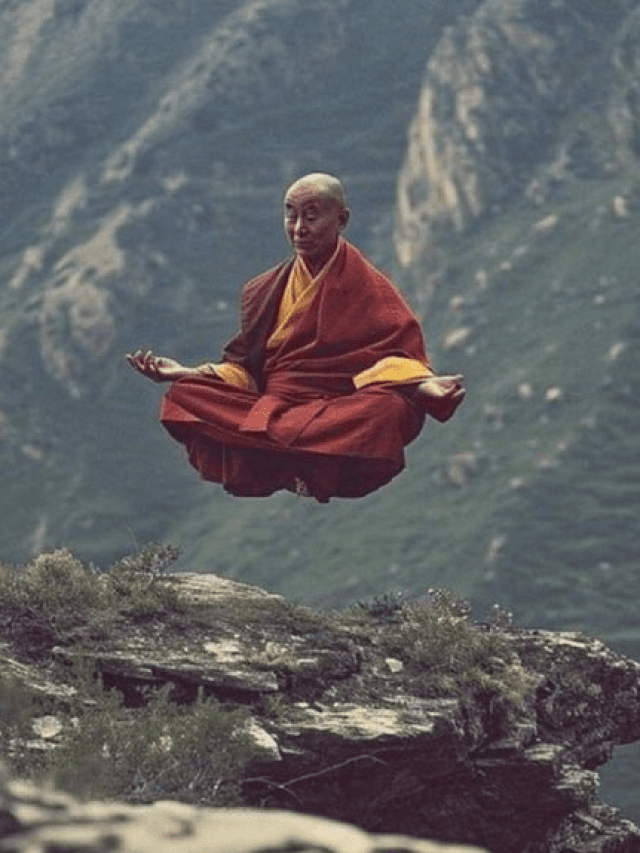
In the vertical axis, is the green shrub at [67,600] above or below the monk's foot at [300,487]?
below

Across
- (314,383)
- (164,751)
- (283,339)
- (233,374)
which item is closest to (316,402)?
(314,383)

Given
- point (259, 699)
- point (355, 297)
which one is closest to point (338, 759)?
point (259, 699)

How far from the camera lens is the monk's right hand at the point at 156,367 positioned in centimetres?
1928

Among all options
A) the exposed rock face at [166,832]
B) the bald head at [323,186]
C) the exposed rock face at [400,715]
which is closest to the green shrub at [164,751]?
the exposed rock face at [400,715]

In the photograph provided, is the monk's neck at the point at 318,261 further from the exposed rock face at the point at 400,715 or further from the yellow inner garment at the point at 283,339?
the exposed rock face at the point at 400,715

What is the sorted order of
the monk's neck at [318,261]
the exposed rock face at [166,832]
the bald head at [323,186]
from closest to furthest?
the exposed rock face at [166,832] → the bald head at [323,186] → the monk's neck at [318,261]

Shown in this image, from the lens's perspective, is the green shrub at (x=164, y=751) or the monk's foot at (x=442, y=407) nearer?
the green shrub at (x=164, y=751)

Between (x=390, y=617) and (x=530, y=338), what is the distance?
563 ft

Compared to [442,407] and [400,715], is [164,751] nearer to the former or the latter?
[400,715]

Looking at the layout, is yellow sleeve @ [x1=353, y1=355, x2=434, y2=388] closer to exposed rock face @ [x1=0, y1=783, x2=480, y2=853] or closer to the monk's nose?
the monk's nose

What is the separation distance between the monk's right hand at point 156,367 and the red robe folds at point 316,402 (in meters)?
0.12

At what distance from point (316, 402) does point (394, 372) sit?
0.65 metres

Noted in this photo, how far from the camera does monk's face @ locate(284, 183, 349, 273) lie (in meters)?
19.0

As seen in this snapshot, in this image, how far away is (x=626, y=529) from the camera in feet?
596
